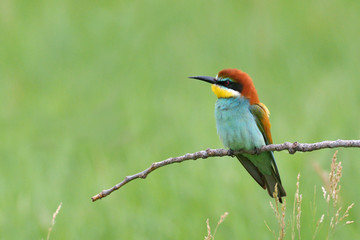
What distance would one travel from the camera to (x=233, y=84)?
3.61m

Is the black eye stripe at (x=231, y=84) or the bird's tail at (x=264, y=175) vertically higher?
the black eye stripe at (x=231, y=84)

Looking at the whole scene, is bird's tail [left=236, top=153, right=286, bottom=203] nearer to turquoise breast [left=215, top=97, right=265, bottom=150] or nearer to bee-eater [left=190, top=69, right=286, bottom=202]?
bee-eater [left=190, top=69, right=286, bottom=202]

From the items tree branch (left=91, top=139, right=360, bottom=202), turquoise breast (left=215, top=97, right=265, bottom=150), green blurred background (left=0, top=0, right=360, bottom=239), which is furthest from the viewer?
green blurred background (left=0, top=0, right=360, bottom=239)

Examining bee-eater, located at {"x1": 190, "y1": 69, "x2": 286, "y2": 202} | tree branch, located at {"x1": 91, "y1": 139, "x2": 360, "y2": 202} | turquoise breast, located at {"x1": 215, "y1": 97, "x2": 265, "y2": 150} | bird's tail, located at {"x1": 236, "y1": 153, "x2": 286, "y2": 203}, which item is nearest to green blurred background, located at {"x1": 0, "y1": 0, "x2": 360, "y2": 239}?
bird's tail, located at {"x1": 236, "y1": 153, "x2": 286, "y2": 203}

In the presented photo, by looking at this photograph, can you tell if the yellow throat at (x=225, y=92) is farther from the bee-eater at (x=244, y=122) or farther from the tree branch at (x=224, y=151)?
the tree branch at (x=224, y=151)

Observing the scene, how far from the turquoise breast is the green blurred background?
832 mm

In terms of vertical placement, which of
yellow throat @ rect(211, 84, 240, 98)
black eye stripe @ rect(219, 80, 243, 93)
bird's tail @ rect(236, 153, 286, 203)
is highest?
black eye stripe @ rect(219, 80, 243, 93)

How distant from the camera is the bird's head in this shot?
357 centimetres

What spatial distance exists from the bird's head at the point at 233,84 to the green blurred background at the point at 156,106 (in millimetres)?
976

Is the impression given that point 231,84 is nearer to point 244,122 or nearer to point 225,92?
point 225,92

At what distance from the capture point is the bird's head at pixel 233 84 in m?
3.57

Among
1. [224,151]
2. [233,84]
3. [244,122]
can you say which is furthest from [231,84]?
[224,151]

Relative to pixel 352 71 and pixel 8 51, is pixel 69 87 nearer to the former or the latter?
pixel 8 51

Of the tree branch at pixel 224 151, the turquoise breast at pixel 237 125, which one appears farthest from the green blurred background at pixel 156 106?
the tree branch at pixel 224 151
